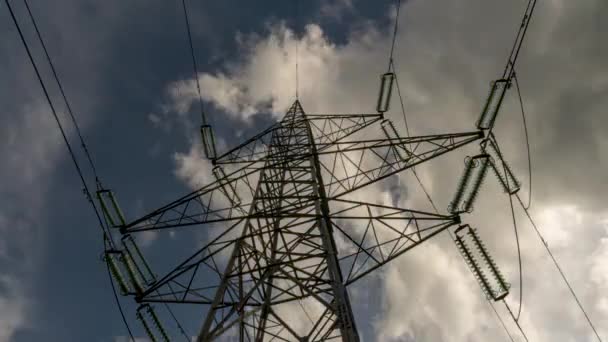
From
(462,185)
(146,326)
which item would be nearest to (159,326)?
(146,326)

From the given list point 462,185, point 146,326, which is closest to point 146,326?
point 146,326

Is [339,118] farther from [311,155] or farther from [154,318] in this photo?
[154,318]

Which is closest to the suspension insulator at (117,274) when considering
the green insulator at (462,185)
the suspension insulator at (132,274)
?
the suspension insulator at (132,274)

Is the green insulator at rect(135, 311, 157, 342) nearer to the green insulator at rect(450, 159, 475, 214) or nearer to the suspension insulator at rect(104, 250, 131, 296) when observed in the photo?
the suspension insulator at rect(104, 250, 131, 296)

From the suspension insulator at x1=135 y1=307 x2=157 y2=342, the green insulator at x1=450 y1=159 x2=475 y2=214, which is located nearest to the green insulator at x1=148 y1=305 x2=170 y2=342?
the suspension insulator at x1=135 y1=307 x2=157 y2=342

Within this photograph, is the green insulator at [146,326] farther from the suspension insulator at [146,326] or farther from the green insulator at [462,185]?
the green insulator at [462,185]

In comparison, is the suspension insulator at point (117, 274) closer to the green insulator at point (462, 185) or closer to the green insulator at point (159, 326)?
the green insulator at point (159, 326)

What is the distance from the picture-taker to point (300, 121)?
1727 centimetres

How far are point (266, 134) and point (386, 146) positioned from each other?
6.78m

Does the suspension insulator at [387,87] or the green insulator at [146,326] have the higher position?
the suspension insulator at [387,87]

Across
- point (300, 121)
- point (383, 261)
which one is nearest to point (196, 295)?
point (383, 261)

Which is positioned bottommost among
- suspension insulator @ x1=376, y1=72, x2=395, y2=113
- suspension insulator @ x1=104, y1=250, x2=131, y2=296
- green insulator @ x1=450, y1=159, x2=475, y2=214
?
green insulator @ x1=450, y1=159, x2=475, y2=214

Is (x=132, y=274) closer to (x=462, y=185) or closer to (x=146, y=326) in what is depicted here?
(x=146, y=326)

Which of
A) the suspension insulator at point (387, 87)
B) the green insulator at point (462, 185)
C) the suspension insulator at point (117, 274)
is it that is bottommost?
the green insulator at point (462, 185)
